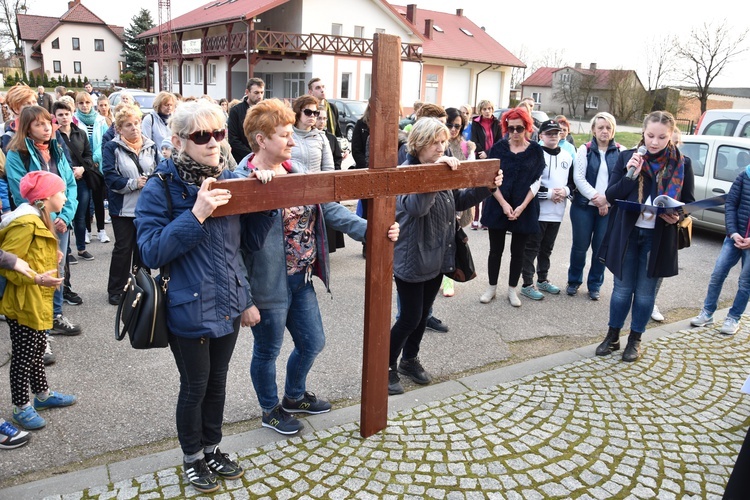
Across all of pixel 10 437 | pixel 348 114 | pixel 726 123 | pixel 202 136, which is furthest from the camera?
pixel 348 114

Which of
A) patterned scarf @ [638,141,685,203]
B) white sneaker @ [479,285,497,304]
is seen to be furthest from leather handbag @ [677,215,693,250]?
white sneaker @ [479,285,497,304]

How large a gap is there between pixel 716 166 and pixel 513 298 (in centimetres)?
543

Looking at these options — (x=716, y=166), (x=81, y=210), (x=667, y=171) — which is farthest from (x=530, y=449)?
(x=716, y=166)

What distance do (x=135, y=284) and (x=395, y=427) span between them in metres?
1.77

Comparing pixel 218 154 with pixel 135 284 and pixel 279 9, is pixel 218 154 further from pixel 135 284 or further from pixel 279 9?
pixel 279 9

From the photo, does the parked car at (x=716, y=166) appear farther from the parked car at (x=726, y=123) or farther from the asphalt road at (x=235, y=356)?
the asphalt road at (x=235, y=356)

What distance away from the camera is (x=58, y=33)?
60656 mm

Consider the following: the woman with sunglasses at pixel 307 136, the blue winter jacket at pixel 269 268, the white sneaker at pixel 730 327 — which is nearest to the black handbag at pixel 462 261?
the blue winter jacket at pixel 269 268

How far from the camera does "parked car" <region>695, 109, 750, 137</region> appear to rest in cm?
1059

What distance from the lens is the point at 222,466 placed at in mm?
3051

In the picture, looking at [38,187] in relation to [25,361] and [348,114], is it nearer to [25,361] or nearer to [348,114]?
[25,361]

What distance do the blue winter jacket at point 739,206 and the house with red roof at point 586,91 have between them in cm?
4099

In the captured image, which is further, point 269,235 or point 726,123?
point 726,123

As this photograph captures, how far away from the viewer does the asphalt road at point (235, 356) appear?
344cm
